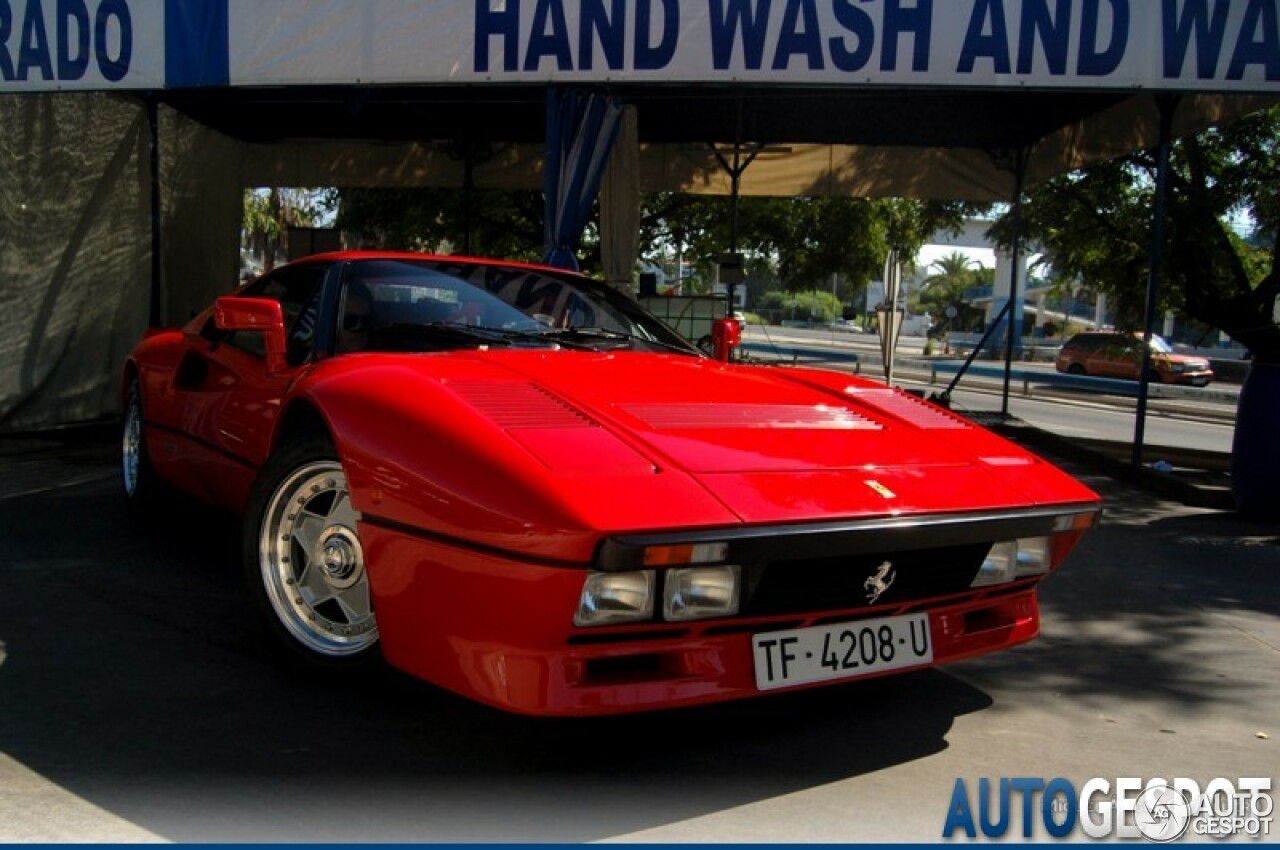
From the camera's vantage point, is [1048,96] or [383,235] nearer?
[1048,96]

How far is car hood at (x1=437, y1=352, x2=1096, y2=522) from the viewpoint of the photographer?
8.19ft

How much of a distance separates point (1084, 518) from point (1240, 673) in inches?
50.1

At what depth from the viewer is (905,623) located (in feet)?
8.82

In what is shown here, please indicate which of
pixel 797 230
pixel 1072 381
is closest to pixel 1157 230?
pixel 797 230

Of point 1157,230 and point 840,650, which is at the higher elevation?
point 1157,230

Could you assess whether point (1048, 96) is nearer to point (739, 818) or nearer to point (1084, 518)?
point (1084, 518)

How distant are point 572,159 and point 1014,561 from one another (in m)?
5.99

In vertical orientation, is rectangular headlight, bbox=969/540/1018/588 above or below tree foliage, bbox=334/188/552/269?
below

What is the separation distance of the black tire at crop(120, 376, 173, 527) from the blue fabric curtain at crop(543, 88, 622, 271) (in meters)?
3.60

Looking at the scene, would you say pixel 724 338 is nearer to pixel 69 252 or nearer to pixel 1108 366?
pixel 69 252

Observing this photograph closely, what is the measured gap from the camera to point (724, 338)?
4.31 metres

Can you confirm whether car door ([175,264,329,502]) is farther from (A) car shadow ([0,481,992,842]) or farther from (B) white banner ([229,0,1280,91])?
(B) white banner ([229,0,1280,91])

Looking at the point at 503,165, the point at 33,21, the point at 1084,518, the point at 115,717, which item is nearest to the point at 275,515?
Result: the point at 115,717

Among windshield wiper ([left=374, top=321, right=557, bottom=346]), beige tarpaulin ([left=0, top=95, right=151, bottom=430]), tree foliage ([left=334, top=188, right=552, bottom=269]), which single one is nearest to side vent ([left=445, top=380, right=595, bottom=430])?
windshield wiper ([left=374, top=321, right=557, bottom=346])
